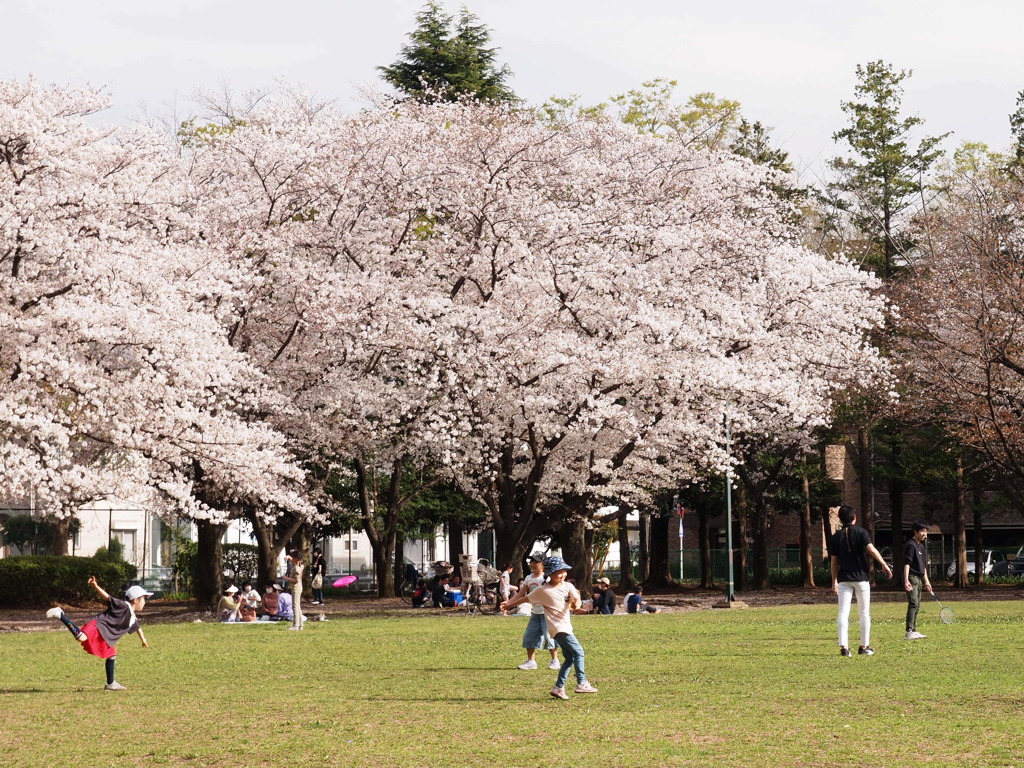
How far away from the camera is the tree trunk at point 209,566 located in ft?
106

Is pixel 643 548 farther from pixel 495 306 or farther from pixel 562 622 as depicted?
pixel 562 622

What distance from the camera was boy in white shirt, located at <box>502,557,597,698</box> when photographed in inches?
499

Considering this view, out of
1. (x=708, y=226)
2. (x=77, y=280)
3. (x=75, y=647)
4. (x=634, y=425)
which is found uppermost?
(x=708, y=226)

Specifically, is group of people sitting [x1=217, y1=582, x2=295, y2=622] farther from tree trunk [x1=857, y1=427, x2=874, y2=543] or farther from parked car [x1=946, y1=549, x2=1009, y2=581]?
parked car [x1=946, y1=549, x2=1009, y2=581]

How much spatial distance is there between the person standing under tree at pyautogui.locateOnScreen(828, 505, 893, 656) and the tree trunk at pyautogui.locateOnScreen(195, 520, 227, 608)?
19.2 metres

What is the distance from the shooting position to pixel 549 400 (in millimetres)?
29562

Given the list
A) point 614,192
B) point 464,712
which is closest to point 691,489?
point 614,192

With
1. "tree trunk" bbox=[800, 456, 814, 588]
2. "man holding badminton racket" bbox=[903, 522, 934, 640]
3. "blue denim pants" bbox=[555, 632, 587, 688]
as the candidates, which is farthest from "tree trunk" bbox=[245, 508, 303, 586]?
"tree trunk" bbox=[800, 456, 814, 588]

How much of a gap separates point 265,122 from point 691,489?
63.4 feet

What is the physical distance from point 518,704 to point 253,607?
56.2ft

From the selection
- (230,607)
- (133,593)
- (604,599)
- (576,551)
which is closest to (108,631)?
(133,593)

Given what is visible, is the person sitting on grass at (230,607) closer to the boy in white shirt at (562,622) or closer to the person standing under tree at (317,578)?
the person standing under tree at (317,578)

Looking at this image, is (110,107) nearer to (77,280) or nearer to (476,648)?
(77,280)

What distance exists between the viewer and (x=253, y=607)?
28.3 meters
